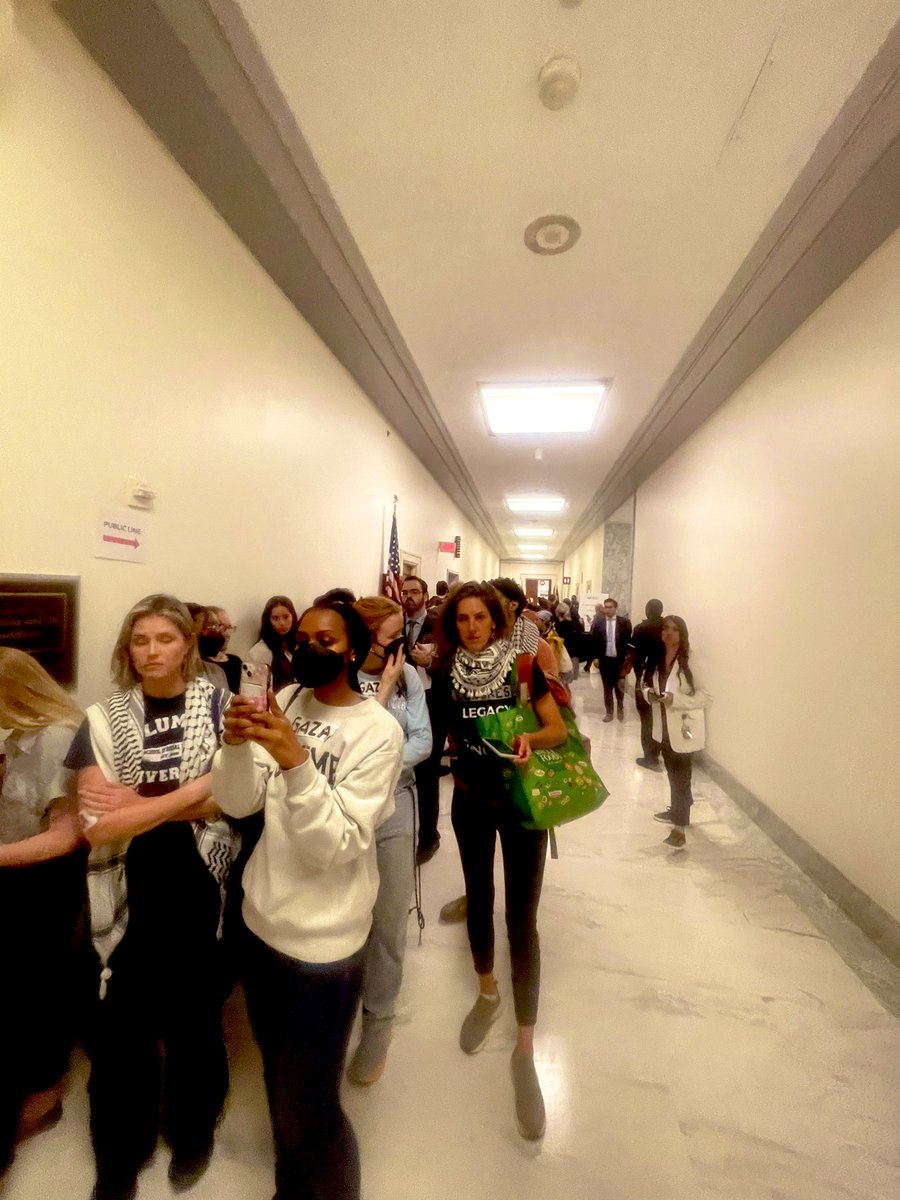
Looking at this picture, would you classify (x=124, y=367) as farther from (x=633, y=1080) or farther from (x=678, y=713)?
(x=678, y=713)

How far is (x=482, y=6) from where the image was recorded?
186 cm

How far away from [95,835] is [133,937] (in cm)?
33

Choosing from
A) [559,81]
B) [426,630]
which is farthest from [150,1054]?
[559,81]

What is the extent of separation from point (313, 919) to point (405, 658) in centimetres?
123

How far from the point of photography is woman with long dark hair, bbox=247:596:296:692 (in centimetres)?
314

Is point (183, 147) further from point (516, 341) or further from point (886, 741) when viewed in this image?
point (886, 741)

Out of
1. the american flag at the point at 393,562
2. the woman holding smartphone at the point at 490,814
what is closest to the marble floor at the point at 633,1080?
the woman holding smartphone at the point at 490,814

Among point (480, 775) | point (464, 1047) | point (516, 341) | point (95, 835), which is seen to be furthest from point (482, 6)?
point (464, 1047)

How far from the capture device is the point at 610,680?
23.6 ft

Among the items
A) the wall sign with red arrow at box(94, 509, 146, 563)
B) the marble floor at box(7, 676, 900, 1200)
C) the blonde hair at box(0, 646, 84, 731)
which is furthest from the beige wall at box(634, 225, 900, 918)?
the wall sign with red arrow at box(94, 509, 146, 563)

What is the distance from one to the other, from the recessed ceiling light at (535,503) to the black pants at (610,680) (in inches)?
166

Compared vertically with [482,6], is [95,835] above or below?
below

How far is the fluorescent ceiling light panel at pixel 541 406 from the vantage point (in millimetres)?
5133

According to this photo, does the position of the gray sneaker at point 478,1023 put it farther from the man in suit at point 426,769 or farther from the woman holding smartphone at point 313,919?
the woman holding smartphone at point 313,919
